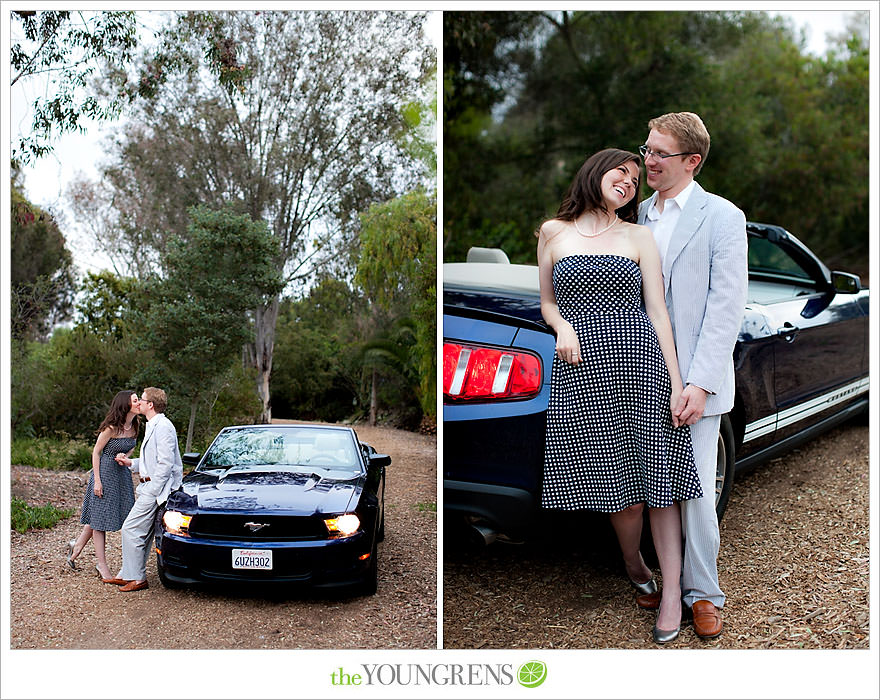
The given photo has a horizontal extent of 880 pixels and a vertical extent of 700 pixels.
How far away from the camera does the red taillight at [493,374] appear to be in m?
2.79

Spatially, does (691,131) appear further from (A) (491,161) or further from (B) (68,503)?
(A) (491,161)

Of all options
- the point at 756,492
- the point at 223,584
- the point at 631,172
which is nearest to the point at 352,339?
the point at 223,584

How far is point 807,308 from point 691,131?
1.78m

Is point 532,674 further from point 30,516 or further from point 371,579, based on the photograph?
point 30,516

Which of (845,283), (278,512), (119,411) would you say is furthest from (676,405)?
(845,283)

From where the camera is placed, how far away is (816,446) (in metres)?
Answer: 5.03

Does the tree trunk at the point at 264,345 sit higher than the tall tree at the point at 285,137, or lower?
lower

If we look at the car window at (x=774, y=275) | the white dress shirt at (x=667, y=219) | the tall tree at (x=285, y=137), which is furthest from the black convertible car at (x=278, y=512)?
the car window at (x=774, y=275)

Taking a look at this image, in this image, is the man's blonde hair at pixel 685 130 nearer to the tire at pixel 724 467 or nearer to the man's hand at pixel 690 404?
the man's hand at pixel 690 404

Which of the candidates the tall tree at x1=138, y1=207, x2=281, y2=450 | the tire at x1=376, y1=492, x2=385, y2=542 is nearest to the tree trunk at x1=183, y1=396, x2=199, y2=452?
the tall tree at x1=138, y1=207, x2=281, y2=450

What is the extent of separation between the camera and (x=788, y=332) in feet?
12.7

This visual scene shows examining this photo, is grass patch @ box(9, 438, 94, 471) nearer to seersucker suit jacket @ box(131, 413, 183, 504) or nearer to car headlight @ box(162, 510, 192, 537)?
seersucker suit jacket @ box(131, 413, 183, 504)

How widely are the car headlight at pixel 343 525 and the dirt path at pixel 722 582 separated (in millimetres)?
659

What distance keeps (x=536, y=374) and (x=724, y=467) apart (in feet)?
3.93
